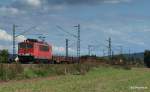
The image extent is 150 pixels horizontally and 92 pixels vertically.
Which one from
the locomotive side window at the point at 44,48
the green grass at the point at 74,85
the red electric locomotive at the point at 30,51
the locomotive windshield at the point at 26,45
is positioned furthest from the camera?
the locomotive side window at the point at 44,48

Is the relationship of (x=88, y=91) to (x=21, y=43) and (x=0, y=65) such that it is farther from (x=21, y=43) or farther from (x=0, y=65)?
(x=21, y=43)

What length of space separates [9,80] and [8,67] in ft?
5.77

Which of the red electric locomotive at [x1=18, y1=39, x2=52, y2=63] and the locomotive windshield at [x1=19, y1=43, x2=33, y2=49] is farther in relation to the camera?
the locomotive windshield at [x1=19, y1=43, x2=33, y2=49]

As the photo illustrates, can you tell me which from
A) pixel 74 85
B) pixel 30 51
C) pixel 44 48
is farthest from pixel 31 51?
pixel 74 85

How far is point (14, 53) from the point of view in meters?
62.9

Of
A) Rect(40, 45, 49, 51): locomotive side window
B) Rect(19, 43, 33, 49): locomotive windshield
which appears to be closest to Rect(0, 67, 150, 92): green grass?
Rect(19, 43, 33, 49): locomotive windshield

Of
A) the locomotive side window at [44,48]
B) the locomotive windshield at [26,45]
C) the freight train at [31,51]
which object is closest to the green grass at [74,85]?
the freight train at [31,51]

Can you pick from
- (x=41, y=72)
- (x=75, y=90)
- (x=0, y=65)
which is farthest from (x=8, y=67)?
(x=75, y=90)

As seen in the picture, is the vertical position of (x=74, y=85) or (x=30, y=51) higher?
(x=30, y=51)

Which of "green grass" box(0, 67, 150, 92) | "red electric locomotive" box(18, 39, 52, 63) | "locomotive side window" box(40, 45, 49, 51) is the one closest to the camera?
"green grass" box(0, 67, 150, 92)

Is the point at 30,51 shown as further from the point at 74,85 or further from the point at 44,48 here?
the point at 74,85

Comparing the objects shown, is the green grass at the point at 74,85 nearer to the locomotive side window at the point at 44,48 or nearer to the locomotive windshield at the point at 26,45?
the locomotive windshield at the point at 26,45

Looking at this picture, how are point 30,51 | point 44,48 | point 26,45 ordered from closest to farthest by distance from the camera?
point 30,51 < point 26,45 < point 44,48

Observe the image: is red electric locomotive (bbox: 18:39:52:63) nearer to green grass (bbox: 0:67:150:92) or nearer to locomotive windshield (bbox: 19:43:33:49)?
locomotive windshield (bbox: 19:43:33:49)
